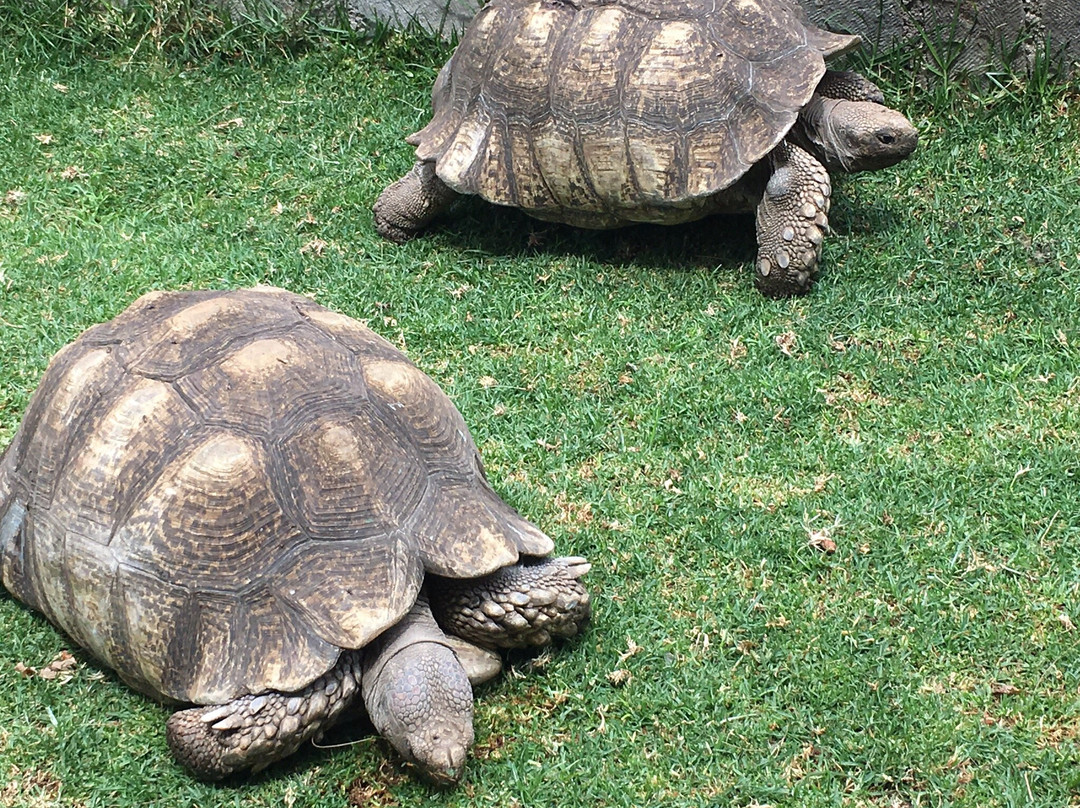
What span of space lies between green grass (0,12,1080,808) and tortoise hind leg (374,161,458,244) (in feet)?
0.30

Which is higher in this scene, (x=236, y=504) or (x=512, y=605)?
(x=236, y=504)

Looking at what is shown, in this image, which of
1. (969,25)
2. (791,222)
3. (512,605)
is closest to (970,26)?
(969,25)

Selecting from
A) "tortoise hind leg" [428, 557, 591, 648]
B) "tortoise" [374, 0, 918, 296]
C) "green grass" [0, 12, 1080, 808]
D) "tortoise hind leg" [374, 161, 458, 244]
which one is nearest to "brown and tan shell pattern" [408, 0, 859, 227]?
"tortoise" [374, 0, 918, 296]

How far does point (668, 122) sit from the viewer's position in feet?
17.2

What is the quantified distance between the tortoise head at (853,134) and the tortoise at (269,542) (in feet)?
8.55

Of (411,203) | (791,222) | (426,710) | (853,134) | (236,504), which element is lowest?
(411,203)

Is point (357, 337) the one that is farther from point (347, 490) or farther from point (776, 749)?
point (776, 749)

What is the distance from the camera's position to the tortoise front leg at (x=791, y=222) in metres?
5.18

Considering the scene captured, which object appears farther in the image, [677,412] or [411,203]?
[411,203]

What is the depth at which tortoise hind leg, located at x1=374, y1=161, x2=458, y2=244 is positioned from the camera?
18.9ft

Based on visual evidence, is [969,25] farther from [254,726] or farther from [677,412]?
[254,726]

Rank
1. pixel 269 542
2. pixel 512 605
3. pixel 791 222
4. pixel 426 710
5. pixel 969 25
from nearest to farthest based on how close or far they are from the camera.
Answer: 1. pixel 426 710
2. pixel 269 542
3. pixel 512 605
4. pixel 791 222
5. pixel 969 25

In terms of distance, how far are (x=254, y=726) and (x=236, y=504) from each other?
57 centimetres

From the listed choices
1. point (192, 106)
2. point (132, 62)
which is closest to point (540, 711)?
point (192, 106)
